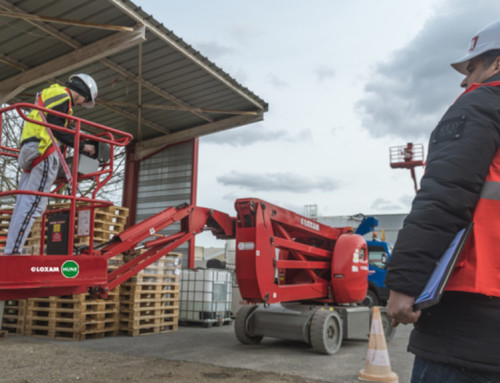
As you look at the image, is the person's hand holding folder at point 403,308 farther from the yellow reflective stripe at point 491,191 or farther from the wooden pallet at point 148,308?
the wooden pallet at point 148,308

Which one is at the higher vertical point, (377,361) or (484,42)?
(484,42)

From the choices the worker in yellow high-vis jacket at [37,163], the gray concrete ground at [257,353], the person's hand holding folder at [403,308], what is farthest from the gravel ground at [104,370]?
the person's hand holding folder at [403,308]

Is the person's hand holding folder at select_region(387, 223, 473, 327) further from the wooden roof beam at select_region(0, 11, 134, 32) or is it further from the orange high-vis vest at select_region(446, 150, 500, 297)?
the wooden roof beam at select_region(0, 11, 134, 32)

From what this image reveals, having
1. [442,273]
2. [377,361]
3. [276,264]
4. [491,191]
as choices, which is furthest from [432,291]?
[276,264]

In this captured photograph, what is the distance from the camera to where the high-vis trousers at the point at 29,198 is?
462cm

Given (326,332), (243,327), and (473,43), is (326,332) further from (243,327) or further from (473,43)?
(473,43)

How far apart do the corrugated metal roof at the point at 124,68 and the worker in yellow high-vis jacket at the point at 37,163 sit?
17.9 ft

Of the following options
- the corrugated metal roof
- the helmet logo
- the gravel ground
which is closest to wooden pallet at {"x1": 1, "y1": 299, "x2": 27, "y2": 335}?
the gravel ground

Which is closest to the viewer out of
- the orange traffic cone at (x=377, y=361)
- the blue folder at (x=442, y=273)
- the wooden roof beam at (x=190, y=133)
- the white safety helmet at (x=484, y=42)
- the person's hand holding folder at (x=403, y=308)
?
the blue folder at (x=442, y=273)

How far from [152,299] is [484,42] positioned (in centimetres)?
944

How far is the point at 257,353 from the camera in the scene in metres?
8.22

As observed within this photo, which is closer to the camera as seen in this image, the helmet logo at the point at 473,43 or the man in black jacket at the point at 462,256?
the man in black jacket at the point at 462,256

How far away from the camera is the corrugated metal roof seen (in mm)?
9930

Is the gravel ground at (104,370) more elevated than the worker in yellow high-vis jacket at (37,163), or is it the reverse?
the worker in yellow high-vis jacket at (37,163)
